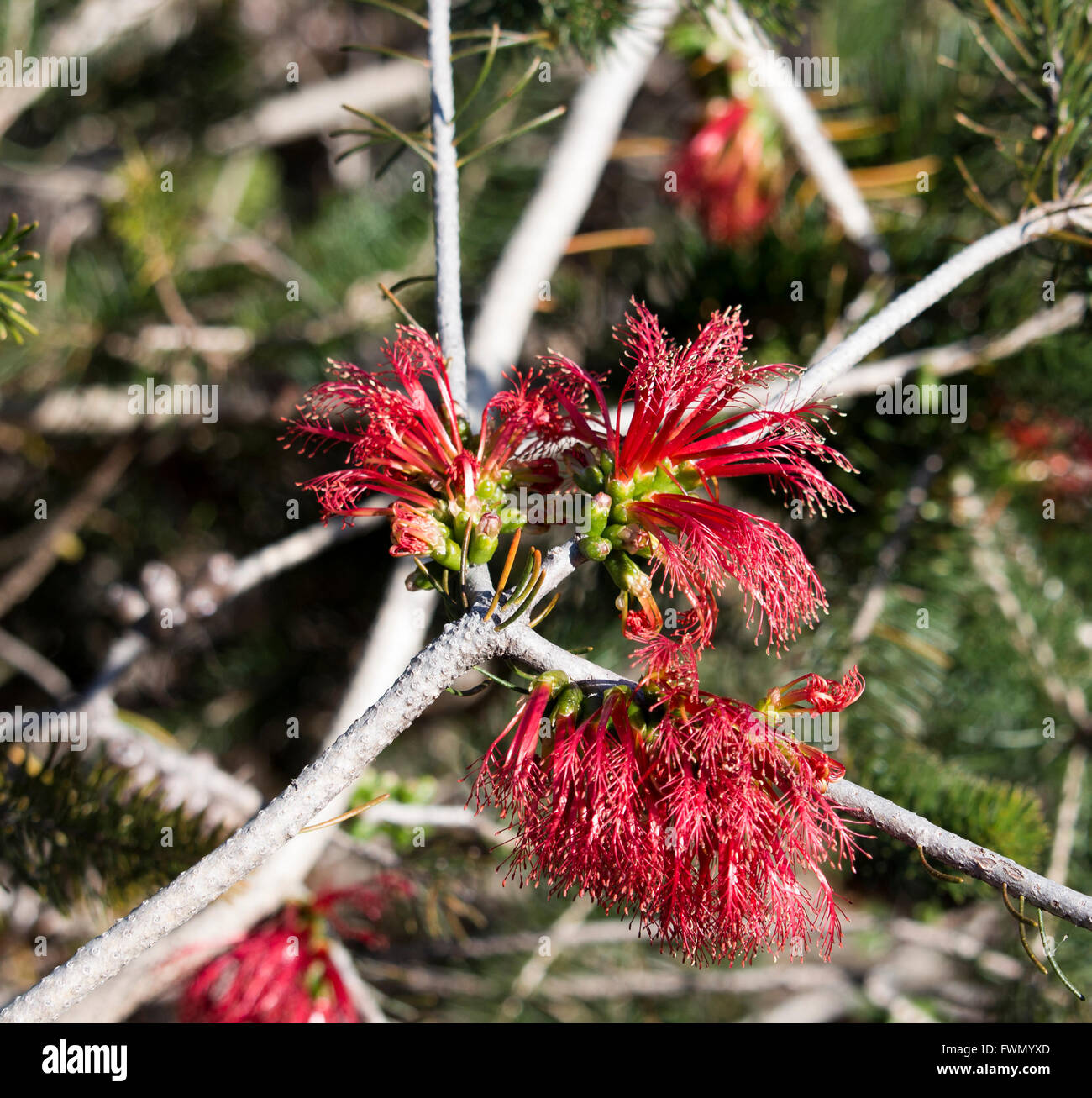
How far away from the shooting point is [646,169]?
2.41 meters

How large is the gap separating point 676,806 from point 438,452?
319mm

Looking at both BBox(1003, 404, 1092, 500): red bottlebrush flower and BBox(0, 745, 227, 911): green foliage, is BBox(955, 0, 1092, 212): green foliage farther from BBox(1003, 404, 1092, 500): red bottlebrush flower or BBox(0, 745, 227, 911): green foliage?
BBox(0, 745, 227, 911): green foliage

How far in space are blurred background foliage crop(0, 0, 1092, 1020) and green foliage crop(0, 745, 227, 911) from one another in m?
0.27

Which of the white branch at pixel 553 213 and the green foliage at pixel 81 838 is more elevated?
the white branch at pixel 553 213

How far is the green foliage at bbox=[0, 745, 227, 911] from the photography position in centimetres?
86

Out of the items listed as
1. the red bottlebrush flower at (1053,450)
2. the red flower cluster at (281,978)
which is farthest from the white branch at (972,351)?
the red flower cluster at (281,978)

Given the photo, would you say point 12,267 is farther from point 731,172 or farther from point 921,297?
point 731,172

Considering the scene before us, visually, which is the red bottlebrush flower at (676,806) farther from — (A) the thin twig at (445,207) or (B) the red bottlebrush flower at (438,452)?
(A) the thin twig at (445,207)

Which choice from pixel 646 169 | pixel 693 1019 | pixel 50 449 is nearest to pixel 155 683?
pixel 50 449

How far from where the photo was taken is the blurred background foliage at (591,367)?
47.1 inches

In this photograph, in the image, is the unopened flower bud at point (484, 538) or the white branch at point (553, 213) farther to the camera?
the white branch at point (553, 213)

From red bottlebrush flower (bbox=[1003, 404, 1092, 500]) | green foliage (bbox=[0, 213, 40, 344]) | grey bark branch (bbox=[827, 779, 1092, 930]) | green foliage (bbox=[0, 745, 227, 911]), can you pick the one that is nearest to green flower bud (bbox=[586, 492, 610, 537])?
grey bark branch (bbox=[827, 779, 1092, 930])

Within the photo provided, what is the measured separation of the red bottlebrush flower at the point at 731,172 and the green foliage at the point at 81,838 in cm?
123

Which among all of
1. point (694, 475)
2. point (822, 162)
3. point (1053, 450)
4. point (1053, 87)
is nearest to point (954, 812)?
point (694, 475)
